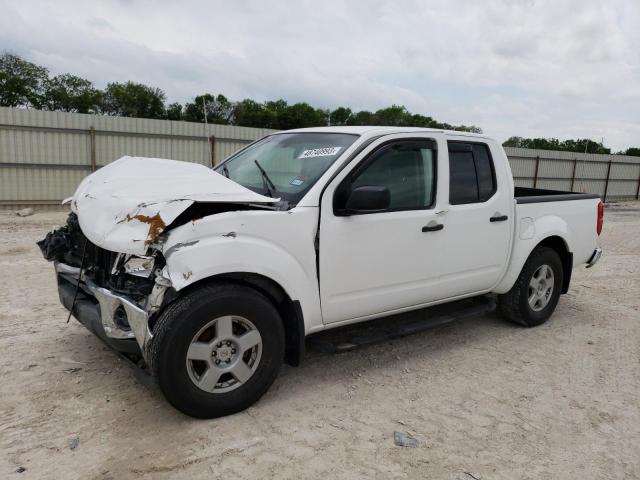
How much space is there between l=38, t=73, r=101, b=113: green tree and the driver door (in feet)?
153

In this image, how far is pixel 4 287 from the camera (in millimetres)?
5922

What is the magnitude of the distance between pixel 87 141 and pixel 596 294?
12.6m

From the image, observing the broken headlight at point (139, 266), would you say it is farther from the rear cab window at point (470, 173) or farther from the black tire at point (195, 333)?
the rear cab window at point (470, 173)

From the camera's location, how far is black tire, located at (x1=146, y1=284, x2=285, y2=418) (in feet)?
9.79

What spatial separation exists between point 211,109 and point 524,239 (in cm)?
5024

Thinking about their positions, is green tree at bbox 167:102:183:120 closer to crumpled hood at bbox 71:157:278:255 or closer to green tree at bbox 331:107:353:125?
green tree at bbox 331:107:353:125

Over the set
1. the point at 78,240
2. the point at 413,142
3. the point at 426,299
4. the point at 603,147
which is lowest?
the point at 426,299

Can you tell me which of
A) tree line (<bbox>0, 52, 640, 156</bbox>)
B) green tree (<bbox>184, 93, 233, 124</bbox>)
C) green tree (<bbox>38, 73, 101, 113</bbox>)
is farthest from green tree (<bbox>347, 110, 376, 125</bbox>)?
green tree (<bbox>38, 73, 101, 113</bbox>)

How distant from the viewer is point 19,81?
41.7 meters

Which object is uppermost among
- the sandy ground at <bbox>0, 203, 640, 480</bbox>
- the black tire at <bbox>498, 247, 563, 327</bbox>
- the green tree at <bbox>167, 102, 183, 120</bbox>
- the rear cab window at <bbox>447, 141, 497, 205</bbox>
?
the green tree at <bbox>167, 102, 183, 120</bbox>

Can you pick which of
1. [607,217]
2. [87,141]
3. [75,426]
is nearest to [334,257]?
[75,426]

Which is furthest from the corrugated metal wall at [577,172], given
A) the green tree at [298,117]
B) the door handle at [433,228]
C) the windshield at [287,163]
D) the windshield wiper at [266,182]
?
the green tree at [298,117]

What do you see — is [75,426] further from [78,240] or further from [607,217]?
[607,217]

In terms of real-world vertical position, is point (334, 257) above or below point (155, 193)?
below
